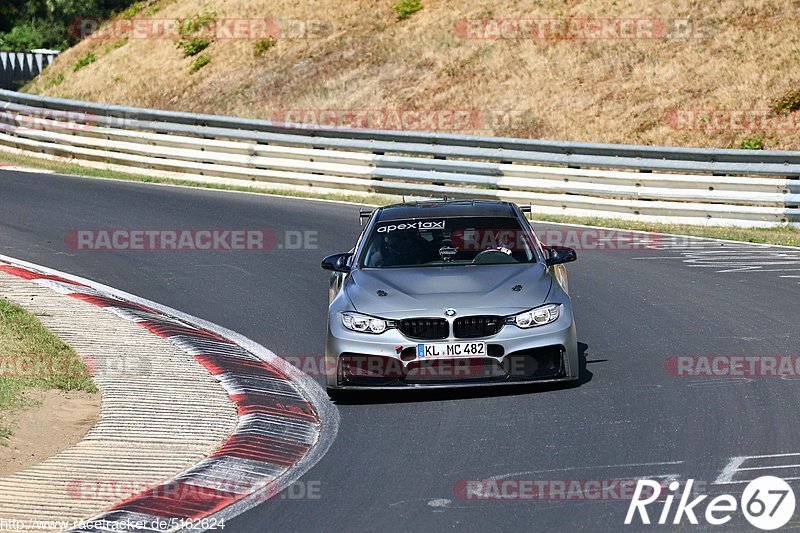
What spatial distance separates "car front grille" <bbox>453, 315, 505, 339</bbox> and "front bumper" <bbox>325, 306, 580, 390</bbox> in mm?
61

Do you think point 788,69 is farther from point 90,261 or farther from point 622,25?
point 90,261

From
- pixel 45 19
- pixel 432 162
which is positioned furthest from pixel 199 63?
pixel 45 19

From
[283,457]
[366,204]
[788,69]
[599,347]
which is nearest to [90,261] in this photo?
[366,204]

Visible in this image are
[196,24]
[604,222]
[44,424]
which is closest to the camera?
[44,424]

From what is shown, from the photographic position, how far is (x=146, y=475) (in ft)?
25.3

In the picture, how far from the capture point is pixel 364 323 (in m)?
9.55

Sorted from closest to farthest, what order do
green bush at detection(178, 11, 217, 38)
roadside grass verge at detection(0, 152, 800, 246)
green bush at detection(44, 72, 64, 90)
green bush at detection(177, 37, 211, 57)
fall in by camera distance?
roadside grass verge at detection(0, 152, 800, 246) → green bush at detection(177, 37, 211, 57) → green bush at detection(178, 11, 217, 38) → green bush at detection(44, 72, 64, 90)

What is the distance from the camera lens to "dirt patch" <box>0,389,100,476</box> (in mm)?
8125

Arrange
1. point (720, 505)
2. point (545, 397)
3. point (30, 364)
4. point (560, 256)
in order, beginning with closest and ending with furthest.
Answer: point (720, 505), point (545, 397), point (30, 364), point (560, 256)

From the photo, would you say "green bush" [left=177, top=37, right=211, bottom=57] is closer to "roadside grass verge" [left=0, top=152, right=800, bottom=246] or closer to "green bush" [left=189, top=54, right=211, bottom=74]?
"green bush" [left=189, top=54, right=211, bottom=74]

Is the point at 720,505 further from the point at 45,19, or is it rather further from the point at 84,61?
the point at 45,19

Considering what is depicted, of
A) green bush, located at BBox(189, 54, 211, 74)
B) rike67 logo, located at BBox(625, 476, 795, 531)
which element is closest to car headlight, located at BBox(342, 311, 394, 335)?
rike67 logo, located at BBox(625, 476, 795, 531)

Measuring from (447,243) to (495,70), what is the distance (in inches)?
800

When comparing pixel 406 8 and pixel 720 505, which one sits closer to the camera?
pixel 720 505
